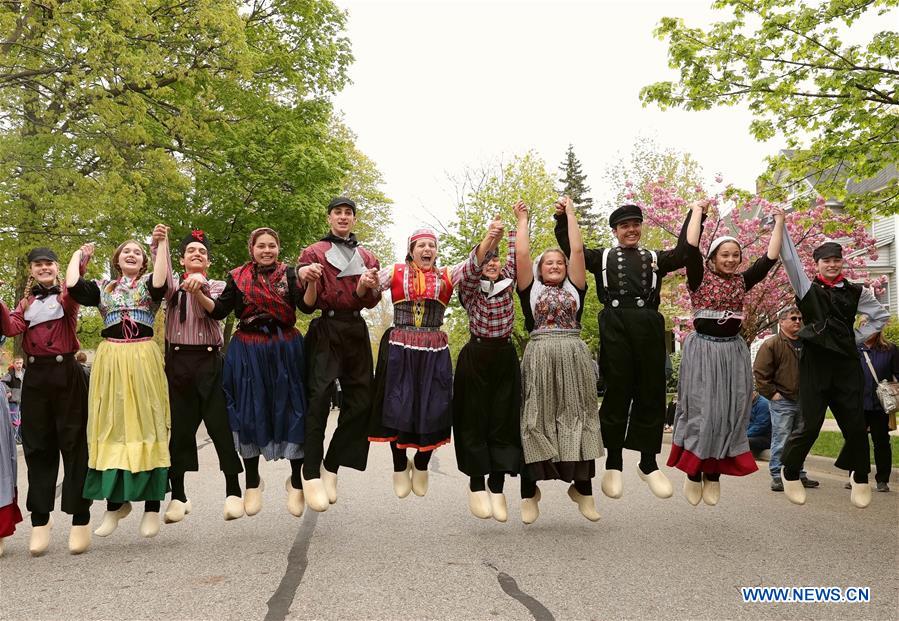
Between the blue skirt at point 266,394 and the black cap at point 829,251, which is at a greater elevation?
the black cap at point 829,251

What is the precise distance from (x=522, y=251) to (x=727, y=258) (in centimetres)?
158

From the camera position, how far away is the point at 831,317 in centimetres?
613

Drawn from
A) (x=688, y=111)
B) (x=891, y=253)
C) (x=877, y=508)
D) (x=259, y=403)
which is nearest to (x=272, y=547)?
(x=259, y=403)

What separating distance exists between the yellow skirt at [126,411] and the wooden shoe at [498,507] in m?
2.43

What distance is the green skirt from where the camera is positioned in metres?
5.65

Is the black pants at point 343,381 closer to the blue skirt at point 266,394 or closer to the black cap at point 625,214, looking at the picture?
the blue skirt at point 266,394

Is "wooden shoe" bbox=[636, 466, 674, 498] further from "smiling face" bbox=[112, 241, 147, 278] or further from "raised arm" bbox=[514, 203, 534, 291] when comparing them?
"smiling face" bbox=[112, 241, 147, 278]

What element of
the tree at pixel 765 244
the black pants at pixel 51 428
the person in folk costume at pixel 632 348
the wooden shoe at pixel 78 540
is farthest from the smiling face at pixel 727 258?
the tree at pixel 765 244

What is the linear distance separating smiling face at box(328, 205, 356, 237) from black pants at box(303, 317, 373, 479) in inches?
27.9

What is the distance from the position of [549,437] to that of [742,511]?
2505mm

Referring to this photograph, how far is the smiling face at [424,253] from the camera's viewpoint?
599 cm

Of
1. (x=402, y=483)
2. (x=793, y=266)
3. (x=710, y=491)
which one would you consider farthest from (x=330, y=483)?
(x=793, y=266)

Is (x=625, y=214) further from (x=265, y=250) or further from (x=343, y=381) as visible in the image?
(x=265, y=250)

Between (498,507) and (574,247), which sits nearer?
(498,507)
